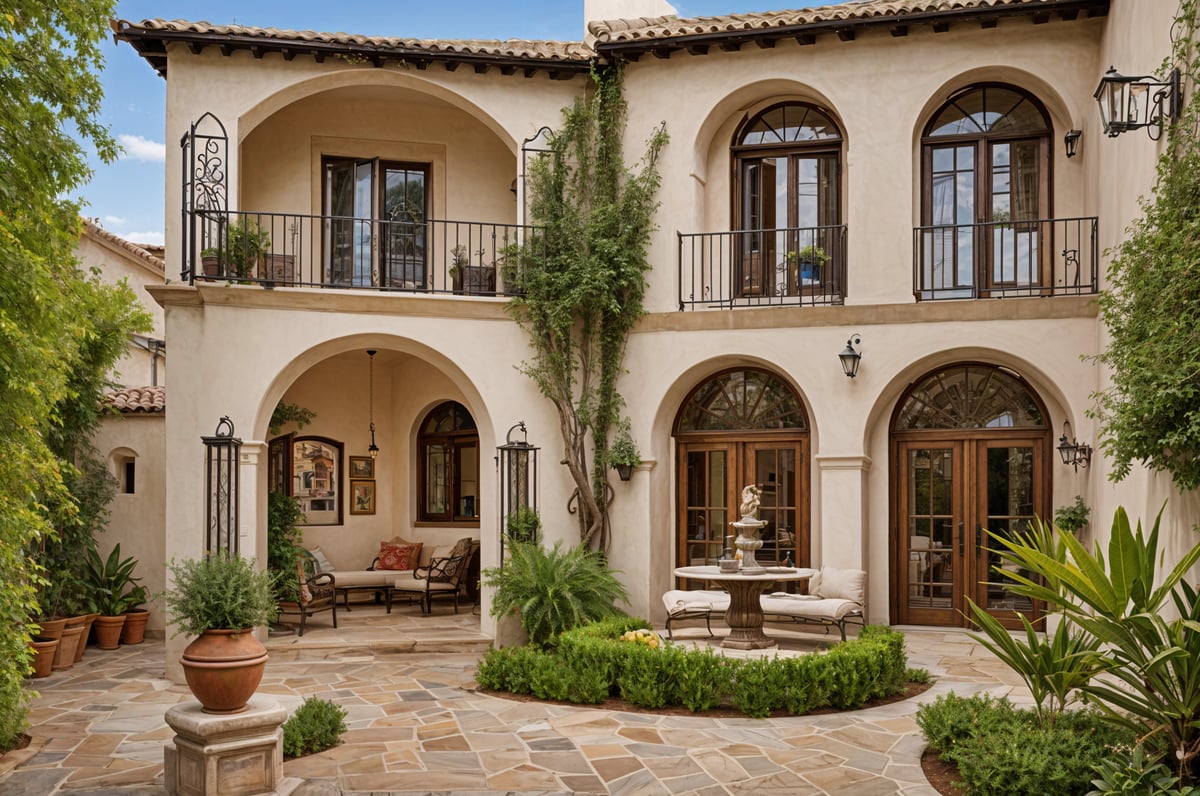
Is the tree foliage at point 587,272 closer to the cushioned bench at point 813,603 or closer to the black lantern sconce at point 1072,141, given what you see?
the cushioned bench at point 813,603

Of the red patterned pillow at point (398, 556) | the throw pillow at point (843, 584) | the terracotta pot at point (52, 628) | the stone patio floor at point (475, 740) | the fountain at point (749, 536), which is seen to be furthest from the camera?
the red patterned pillow at point (398, 556)

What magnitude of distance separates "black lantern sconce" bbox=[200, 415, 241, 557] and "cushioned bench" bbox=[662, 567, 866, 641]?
477 centimetres

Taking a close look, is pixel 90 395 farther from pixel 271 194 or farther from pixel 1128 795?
pixel 1128 795

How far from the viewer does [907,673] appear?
10.4 metres

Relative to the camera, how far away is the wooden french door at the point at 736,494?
539 inches

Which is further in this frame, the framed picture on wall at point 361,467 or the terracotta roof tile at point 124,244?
the terracotta roof tile at point 124,244

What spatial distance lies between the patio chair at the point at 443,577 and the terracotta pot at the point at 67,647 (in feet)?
13.3

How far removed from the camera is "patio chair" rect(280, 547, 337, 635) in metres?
13.1

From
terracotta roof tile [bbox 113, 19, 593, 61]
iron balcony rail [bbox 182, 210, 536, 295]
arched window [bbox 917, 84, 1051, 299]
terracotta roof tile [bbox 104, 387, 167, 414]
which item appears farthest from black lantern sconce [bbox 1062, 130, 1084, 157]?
terracotta roof tile [bbox 104, 387, 167, 414]

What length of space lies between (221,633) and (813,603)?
249 inches

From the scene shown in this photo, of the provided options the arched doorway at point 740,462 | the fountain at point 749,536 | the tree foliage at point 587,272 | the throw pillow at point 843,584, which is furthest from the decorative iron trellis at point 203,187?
the throw pillow at point 843,584

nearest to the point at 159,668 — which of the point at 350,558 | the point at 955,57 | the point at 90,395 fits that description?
the point at 90,395

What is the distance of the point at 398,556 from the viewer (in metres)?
16.2

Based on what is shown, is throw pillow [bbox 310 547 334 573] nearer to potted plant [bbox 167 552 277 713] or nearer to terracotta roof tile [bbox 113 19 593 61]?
terracotta roof tile [bbox 113 19 593 61]
